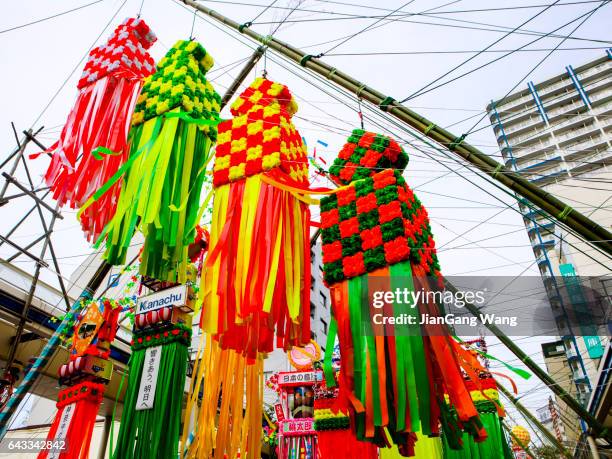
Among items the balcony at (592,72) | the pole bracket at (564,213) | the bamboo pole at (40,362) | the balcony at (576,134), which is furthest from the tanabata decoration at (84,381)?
the balcony at (592,72)

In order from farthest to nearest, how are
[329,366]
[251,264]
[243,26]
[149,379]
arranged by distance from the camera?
[243,26], [149,379], [251,264], [329,366]

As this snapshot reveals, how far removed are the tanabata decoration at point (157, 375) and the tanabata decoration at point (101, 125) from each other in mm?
864

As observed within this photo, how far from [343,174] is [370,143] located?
7.9 inches

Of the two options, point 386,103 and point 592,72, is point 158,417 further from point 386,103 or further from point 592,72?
point 592,72

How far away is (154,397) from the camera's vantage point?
247 centimetres

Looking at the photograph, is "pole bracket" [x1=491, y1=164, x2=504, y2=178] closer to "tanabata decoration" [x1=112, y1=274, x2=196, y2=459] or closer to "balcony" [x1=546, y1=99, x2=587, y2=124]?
"tanabata decoration" [x1=112, y1=274, x2=196, y2=459]

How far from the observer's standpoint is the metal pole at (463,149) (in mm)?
2086

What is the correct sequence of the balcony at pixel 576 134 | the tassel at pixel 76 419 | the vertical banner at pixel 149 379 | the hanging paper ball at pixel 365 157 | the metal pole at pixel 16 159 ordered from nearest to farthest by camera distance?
the hanging paper ball at pixel 365 157 < the vertical banner at pixel 149 379 < the tassel at pixel 76 419 < the metal pole at pixel 16 159 < the balcony at pixel 576 134

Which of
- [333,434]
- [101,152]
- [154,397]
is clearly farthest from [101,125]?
[333,434]

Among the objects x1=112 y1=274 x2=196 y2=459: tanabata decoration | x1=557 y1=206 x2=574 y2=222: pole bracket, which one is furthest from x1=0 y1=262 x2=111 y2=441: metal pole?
x1=557 y1=206 x2=574 y2=222: pole bracket

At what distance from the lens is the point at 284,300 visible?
1854 millimetres

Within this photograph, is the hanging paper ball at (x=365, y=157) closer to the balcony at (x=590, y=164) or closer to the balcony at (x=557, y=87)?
the balcony at (x=590, y=164)

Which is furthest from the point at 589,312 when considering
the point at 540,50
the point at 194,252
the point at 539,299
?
the point at 194,252

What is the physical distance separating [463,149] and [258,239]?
1.19 metres
